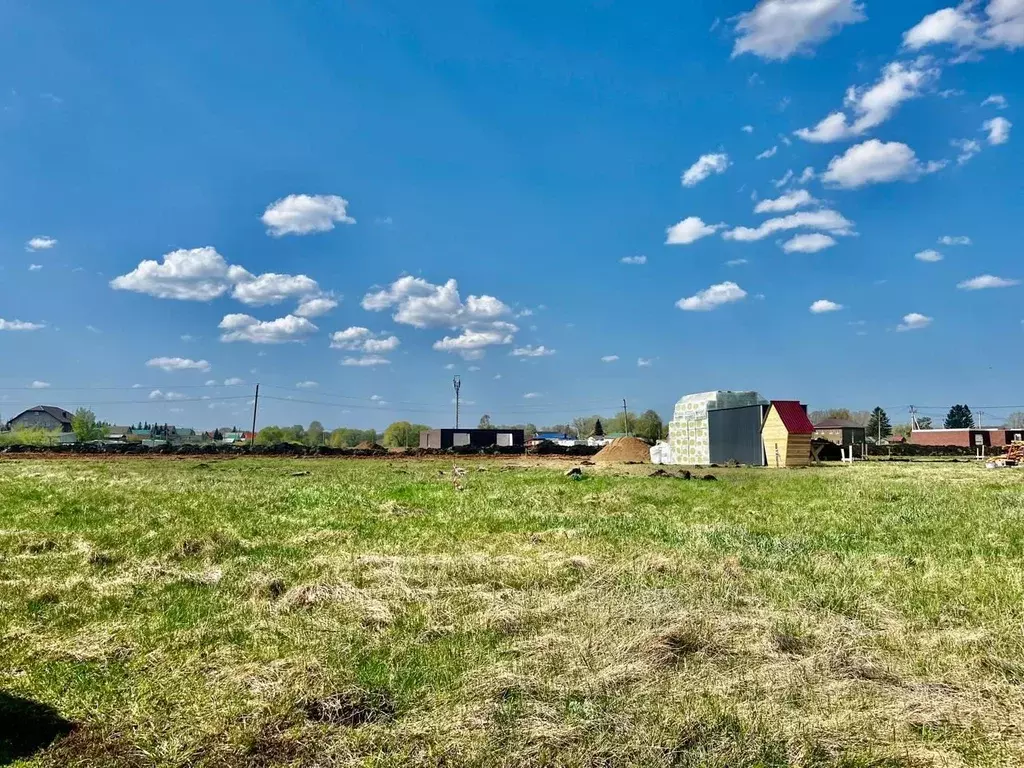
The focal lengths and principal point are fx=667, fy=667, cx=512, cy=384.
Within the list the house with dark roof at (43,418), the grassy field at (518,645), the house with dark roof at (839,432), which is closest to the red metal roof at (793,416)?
the grassy field at (518,645)

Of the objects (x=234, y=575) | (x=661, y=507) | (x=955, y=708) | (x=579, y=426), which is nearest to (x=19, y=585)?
(x=234, y=575)

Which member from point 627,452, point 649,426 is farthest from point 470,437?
point 627,452

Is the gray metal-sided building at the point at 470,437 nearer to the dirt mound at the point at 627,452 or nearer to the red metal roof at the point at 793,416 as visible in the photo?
the dirt mound at the point at 627,452

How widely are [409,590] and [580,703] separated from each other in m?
3.70

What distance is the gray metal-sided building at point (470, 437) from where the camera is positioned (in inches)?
3607

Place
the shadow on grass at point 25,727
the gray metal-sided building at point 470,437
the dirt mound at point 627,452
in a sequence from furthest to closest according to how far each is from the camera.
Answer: the gray metal-sided building at point 470,437 → the dirt mound at point 627,452 → the shadow on grass at point 25,727

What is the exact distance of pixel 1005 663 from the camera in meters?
5.50

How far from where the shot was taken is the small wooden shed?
3581 cm

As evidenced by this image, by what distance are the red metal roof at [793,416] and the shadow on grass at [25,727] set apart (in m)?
36.0

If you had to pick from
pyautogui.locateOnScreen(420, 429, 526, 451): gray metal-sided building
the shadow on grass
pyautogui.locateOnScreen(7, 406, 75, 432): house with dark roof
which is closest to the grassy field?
the shadow on grass

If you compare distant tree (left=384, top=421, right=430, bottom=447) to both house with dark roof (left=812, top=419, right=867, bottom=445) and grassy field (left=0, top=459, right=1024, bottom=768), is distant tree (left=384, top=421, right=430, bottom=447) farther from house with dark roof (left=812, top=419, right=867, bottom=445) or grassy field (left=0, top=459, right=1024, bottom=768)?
grassy field (left=0, top=459, right=1024, bottom=768)

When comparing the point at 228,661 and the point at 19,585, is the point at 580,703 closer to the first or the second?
the point at 228,661

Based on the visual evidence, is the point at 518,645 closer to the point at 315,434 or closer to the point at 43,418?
the point at 315,434

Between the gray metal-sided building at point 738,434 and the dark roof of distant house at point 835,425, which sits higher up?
the dark roof of distant house at point 835,425
